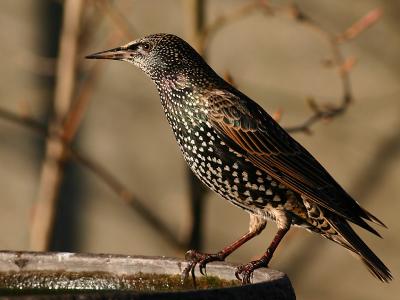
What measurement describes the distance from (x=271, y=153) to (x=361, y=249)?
1.71 feet

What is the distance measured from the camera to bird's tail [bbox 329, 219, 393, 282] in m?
4.02

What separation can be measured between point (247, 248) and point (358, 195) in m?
0.76

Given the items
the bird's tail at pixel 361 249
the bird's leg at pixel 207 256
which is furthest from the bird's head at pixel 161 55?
the bird's tail at pixel 361 249

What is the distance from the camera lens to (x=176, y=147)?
6520 mm

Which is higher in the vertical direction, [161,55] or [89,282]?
[161,55]

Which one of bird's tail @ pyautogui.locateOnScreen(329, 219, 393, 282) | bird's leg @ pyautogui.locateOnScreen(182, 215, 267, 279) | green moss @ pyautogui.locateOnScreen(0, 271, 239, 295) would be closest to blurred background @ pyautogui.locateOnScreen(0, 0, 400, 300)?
bird's leg @ pyautogui.locateOnScreen(182, 215, 267, 279)

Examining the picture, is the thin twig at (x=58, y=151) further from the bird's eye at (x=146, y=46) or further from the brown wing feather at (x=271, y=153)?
the brown wing feather at (x=271, y=153)

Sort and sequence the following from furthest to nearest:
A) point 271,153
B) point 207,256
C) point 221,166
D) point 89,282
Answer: point 271,153
point 221,166
point 207,256
point 89,282

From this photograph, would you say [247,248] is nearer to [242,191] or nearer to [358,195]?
[358,195]

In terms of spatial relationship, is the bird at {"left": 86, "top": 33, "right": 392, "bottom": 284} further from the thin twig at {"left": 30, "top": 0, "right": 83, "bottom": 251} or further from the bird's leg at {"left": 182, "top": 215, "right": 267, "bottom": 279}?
the thin twig at {"left": 30, "top": 0, "right": 83, "bottom": 251}

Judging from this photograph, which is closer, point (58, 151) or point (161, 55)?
point (161, 55)

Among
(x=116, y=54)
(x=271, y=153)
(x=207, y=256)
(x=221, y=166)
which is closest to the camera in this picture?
(x=207, y=256)

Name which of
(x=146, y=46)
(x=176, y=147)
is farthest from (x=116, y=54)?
(x=176, y=147)

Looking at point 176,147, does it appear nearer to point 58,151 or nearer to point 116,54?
point 58,151
